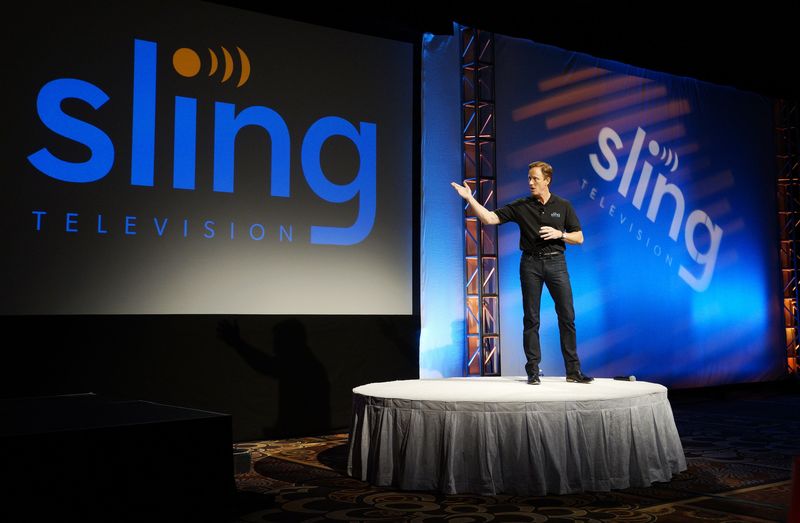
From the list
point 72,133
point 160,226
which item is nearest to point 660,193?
point 160,226

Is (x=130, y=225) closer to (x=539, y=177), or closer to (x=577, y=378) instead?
(x=539, y=177)

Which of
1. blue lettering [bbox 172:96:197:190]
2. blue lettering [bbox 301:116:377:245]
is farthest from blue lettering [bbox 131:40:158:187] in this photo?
blue lettering [bbox 301:116:377:245]

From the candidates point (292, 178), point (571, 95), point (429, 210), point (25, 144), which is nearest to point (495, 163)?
point (429, 210)

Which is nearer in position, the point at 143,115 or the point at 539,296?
the point at 539,296

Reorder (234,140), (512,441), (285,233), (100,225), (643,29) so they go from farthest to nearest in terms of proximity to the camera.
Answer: (643,29) < (285,233) < (234,140) < (100,225) < (512,441)

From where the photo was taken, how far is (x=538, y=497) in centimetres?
371

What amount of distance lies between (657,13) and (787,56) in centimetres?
225

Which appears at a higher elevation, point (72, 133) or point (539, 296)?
A: point (72, 133)

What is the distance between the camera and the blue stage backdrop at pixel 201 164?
5047 millimetres

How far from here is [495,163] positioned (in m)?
7.07

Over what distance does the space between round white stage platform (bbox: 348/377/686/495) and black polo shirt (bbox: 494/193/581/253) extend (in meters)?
0.92

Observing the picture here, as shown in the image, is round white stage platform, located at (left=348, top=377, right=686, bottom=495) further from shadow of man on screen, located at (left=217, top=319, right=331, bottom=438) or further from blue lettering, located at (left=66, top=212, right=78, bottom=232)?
blue lettering, located at (left=66, top=212, right=78, bottom=232)

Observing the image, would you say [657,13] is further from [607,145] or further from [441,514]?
[441,514]

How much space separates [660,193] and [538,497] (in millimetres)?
5719
